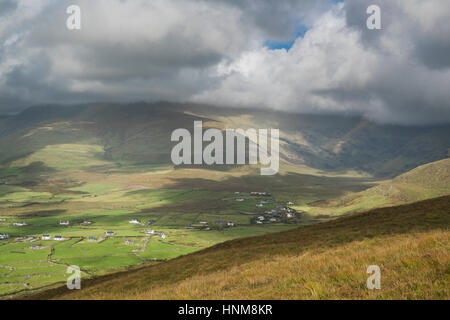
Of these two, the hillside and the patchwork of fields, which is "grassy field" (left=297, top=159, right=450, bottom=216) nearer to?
the hillside

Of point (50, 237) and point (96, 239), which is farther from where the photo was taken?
point (50, 237)

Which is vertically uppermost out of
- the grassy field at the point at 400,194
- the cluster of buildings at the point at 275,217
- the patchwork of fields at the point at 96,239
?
the grassy field at the point at 400,194

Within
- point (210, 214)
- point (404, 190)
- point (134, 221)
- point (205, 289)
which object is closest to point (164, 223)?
point (134, 221)

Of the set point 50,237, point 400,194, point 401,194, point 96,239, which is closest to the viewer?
point 96,239

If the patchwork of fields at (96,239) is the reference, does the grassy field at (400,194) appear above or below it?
above

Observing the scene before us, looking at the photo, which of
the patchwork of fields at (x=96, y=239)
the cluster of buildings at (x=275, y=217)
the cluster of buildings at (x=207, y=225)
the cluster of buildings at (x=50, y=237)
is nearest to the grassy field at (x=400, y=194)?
the cluster of buildings at (x=275, y=217)

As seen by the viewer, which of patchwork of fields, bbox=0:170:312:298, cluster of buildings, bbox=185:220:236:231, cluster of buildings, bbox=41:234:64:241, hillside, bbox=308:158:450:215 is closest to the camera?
patchwork of fields, bbox=0:170:312:298

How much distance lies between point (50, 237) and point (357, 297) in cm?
14128

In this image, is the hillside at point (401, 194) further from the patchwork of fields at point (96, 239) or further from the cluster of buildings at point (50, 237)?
the cluster of buildings at point (50, 237)

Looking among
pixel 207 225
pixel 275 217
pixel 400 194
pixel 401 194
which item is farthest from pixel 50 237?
pixel 401 194

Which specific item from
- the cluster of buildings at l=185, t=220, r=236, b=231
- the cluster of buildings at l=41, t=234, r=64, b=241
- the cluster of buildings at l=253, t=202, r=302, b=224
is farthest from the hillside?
the cluster of buildings at l=41, t=234, r=64, b=241

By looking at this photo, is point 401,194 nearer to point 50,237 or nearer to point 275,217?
point 275,217

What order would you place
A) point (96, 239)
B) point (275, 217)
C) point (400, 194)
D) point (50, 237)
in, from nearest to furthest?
point (96, 239)
point (50, 237)
point (400, 194)
point (275, 217)
